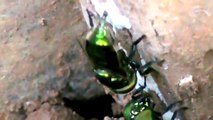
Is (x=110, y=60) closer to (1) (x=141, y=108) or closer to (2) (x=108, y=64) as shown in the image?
(2) (x=108, y=64)

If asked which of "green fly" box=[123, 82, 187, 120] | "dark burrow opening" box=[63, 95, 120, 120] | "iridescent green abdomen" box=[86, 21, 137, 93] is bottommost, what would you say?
"dark burrow opening" box=[63, 95, 120, 120]

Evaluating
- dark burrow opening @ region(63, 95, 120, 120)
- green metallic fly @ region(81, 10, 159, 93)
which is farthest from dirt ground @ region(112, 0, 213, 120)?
dark burrow opening @ region(63, 95, 120, 120)

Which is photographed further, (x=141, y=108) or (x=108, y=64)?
(x=141, y=108)

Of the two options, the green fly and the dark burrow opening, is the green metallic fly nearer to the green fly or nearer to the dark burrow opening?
the green fly

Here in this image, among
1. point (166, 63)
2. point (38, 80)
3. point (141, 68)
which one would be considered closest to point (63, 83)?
point (38, 80)

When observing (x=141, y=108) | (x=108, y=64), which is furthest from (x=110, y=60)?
(x=141, y=108)

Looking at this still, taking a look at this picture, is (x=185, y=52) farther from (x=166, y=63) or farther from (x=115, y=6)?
(x=115, y=6)

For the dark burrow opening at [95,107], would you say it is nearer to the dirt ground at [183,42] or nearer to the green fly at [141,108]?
the green fly at [141,108]
